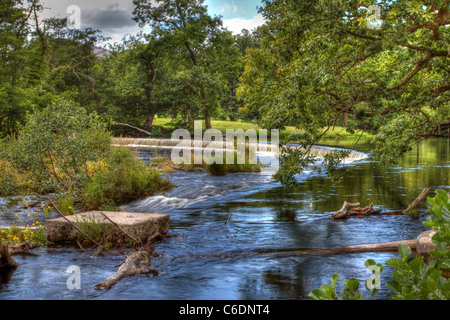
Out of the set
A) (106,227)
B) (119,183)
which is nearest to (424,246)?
(106,227)

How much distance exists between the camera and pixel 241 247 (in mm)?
8406

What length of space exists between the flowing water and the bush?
519 mm

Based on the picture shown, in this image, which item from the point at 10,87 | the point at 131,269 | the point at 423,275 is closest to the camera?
the point at 423,275

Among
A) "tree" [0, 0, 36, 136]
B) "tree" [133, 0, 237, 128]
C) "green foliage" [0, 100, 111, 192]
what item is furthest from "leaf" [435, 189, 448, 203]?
"tree" [133, 0, 237, 128]

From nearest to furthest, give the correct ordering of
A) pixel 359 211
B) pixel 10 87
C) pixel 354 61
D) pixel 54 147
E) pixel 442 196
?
pixel 442 196 < pixel 354 61 < pixel 359 211 < pixel 54 147 < pixel 10 87

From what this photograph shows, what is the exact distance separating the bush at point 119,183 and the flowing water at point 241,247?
519mm

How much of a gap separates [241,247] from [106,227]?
8.57ft

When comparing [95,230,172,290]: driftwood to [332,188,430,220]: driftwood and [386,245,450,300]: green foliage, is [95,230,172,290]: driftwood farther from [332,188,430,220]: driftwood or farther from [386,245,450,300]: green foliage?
[332,188,430,220]: driftwood

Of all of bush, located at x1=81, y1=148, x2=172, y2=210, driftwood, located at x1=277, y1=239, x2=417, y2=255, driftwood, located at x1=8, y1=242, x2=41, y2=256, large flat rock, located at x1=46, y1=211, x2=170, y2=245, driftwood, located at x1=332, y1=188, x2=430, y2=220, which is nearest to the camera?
driftwood, located at x1=277, y1=239, x2=417, y2=255

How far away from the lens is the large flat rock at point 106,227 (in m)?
8.35

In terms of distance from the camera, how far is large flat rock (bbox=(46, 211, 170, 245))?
8352 millimetres

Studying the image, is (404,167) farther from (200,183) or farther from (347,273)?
(347,273)

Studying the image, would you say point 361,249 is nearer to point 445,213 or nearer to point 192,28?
point 445,213
